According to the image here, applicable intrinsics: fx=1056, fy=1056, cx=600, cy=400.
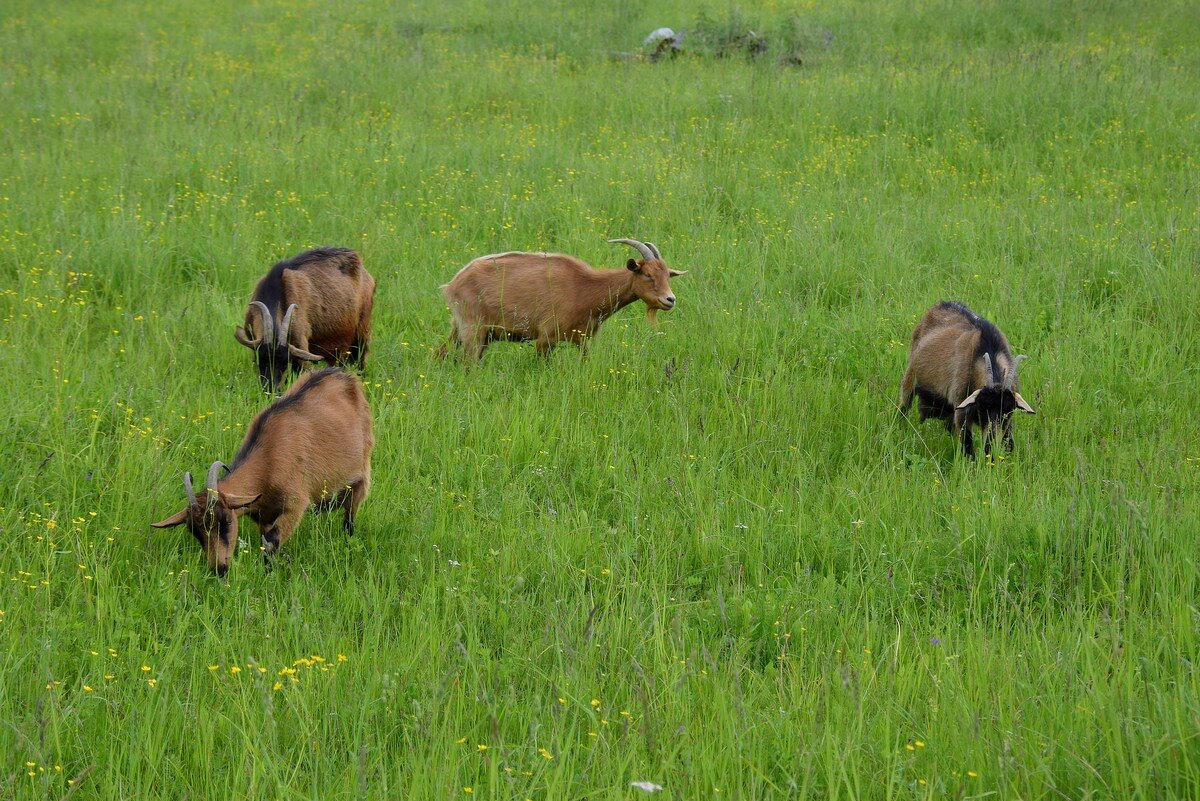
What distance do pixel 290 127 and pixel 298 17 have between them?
369 inches

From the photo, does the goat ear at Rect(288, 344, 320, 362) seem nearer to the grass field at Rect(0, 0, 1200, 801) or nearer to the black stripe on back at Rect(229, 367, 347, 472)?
the grass field at Rect(0, 0, 1200, 801)

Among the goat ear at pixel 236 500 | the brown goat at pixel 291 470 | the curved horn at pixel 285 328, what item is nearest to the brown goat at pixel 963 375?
the brown goat at pixel 291 470

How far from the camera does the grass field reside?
358 cm

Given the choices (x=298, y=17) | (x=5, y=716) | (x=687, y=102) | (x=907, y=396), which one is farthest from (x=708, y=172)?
(x=298, y=17)

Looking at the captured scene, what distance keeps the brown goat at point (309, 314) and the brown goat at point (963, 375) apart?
13.9ft

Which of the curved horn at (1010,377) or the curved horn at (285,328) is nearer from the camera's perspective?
the curved horn at (1010,377)

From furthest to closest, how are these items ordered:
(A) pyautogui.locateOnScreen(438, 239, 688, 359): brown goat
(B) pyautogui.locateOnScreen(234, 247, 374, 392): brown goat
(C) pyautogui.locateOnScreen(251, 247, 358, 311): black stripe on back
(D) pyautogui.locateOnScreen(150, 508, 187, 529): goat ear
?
1. (A) pyautogui.locateOnScreen(438, 239, 688, 359): brown goat
2. (C) pyautogui.locateOnScreen(251, 247, 358, 311): black stripe on back
3. (B) pyautogui.locateOnScreen(234, 247, 374, 392): brown goat
4. (D) pyautogui.locateOnScreen(150, 508, 187, 529): goat ear

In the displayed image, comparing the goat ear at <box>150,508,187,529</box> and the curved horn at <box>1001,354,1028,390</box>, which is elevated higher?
the curved horn at <box>1001,354,1028,390</box>

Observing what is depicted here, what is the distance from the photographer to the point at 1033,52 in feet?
54.7

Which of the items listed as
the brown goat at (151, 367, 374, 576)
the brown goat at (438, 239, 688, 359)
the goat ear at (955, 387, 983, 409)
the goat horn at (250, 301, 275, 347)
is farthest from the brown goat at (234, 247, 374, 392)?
the goat ear at (955, 387, 983, 409)

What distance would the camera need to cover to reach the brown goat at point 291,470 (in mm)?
5059

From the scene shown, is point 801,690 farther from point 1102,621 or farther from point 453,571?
point 453,571

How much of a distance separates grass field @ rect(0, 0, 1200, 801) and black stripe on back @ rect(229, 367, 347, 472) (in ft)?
1.64

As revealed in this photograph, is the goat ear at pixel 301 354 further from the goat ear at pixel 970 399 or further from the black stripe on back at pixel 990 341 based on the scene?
the black stripe on back at pixel 990 341
